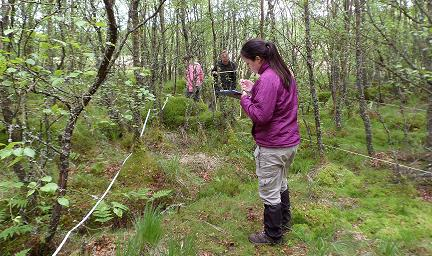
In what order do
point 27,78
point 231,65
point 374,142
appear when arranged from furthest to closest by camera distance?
point 231,65 < point 374,142 < point 27,78

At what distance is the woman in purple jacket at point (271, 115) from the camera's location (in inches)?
133

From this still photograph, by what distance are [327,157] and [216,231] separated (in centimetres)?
373

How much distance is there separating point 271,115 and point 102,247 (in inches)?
80.8

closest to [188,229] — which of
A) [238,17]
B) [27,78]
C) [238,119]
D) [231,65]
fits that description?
[27,78]

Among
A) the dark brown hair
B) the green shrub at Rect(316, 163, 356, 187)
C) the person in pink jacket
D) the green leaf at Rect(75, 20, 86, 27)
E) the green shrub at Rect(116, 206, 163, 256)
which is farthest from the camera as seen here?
the person in pink jacket

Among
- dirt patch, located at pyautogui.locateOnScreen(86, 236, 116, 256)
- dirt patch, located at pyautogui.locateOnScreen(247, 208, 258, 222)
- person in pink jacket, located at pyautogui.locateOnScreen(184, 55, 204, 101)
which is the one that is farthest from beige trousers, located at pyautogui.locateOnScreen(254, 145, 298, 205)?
person in pink jacket, located at pyautogui.locateOnScreen(184, 55, 204, 101)

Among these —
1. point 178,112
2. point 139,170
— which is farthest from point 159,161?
point 178,112

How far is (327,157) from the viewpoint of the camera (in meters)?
6.99

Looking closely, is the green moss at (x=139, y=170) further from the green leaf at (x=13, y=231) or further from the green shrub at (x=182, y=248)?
the green shrub at (x=182, y=248)

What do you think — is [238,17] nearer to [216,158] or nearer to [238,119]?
[238,119]

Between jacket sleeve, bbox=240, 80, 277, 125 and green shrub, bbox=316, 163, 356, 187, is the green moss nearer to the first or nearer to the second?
jacket sleeve, bbox=240, 80, 277, 125

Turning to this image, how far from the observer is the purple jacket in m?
3.36

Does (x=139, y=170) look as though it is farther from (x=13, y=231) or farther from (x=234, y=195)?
(x=13, y=231)

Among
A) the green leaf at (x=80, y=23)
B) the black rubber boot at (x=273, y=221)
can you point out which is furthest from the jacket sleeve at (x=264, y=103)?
the green leaf at (x=80, y=23)
